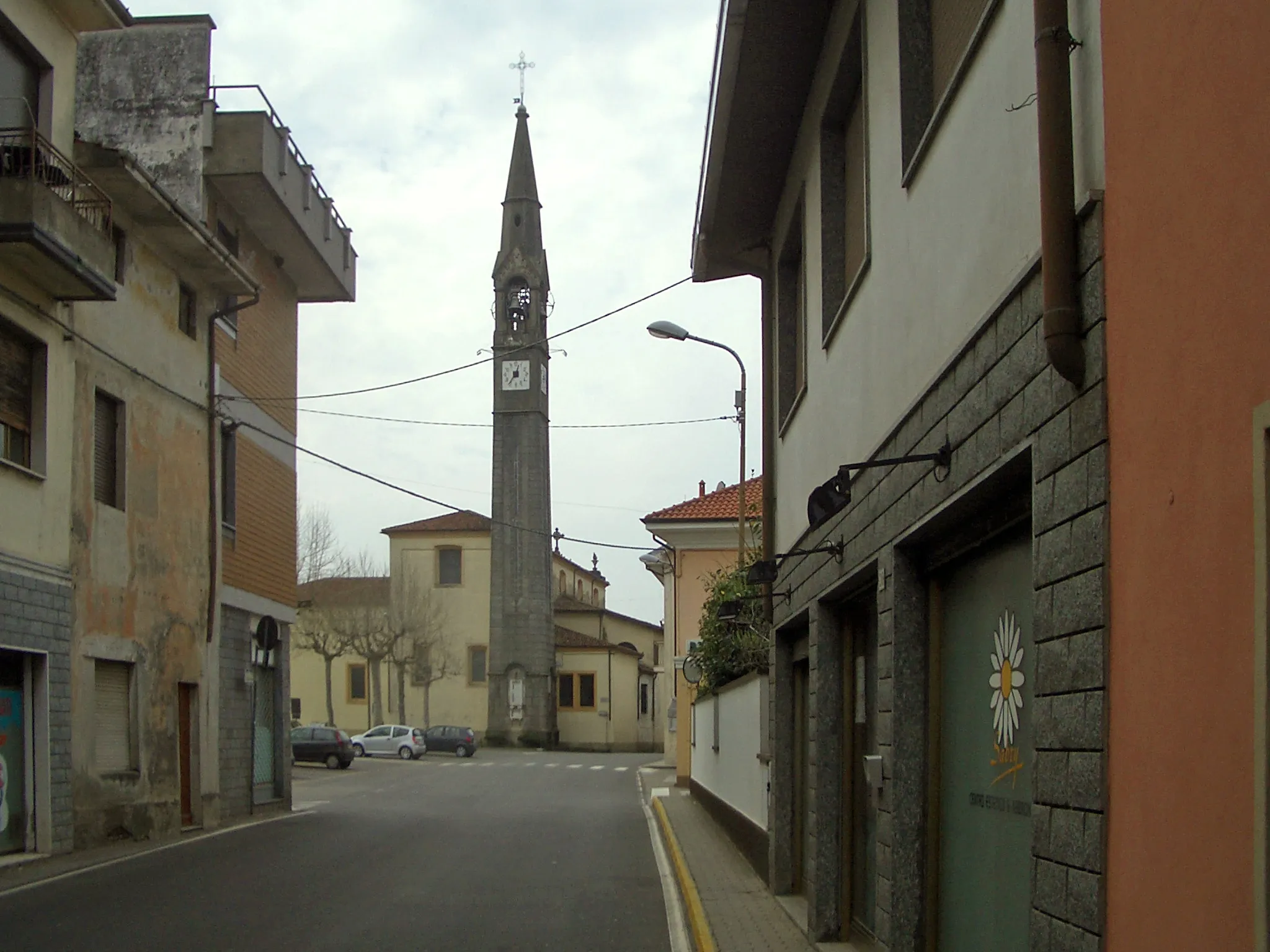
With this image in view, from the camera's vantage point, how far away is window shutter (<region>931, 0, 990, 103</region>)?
20.4ft

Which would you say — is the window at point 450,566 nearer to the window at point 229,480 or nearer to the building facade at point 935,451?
the window at point 229,480

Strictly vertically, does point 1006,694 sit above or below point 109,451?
below

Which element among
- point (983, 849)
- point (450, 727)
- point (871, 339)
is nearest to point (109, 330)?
point (871, 339)

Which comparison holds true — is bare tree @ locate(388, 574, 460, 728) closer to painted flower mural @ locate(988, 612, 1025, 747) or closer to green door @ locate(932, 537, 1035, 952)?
green door @ locate(932, 537, 1035, 952)

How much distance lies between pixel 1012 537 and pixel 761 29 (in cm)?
488

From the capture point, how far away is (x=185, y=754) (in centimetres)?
2166

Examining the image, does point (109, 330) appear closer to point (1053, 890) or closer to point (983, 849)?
point (983, 849)

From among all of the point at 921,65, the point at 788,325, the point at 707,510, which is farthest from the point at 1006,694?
the point at 707,510

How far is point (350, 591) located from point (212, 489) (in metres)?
52.0

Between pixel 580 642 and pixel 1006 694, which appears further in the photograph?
pixel 580 642

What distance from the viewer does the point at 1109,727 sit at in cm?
387

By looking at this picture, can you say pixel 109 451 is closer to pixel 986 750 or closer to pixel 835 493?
pixel 835 493

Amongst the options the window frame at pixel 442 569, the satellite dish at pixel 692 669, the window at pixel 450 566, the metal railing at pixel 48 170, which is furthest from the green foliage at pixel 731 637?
the window at pixel 450 566

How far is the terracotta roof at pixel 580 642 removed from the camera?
71750 mm
